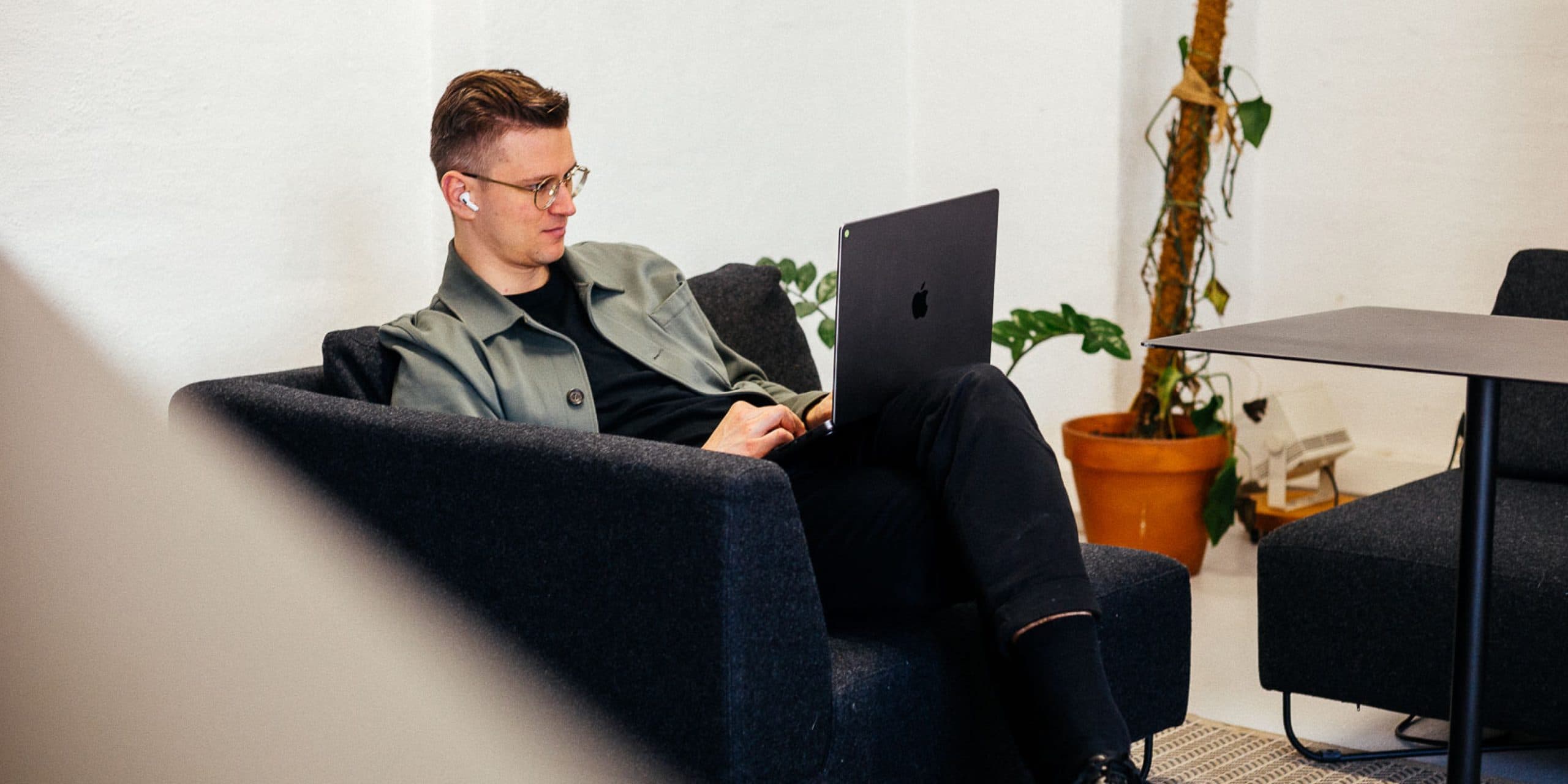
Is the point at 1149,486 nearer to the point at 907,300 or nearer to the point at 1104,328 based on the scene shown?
the point at 1104,328

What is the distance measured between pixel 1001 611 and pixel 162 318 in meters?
1.37

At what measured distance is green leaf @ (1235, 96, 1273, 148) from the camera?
10.7 feet

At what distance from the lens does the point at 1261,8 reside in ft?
12.8

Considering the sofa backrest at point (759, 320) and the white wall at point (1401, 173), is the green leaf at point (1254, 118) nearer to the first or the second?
the white wall at point (1401, 173)

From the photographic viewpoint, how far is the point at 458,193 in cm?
215

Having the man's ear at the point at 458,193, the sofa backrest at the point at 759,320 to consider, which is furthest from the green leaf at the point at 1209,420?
the man's ear at the point at 458,193

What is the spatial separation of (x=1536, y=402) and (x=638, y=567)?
1818 millimetres

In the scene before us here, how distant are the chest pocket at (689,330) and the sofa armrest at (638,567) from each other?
56 cm

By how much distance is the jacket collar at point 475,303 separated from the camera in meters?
2.08

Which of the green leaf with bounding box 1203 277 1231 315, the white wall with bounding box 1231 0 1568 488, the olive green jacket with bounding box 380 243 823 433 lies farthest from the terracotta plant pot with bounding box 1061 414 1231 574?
the olive green jacket with bounding box 380 243 823 433

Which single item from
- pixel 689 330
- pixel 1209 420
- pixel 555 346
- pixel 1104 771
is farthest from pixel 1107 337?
pixel 1104 771

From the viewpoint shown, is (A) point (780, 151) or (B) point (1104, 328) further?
(A) point (780, 151)

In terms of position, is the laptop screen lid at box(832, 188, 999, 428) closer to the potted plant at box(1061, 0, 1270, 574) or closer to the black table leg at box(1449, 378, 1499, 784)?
the black table leg at box(1449, 378, 1499, 784)

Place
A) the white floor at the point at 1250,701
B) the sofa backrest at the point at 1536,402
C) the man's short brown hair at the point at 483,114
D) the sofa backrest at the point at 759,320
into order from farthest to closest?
the sofa backrest at the point at 1536,402, the sofa backrest at the point at 759,320, the white floor at the point at 1250,701, the man's short brown hair at the point at 483,114
